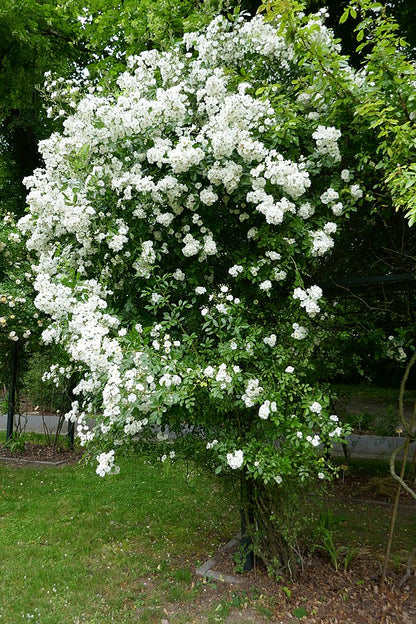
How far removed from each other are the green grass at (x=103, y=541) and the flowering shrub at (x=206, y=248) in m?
0.91

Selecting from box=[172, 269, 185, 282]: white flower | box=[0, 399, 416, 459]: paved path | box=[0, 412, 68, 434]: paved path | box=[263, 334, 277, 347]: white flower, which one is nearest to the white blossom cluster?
box=[263, 334, 277, 347]: white flower

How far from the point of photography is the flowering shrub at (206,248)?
2988 millimetres

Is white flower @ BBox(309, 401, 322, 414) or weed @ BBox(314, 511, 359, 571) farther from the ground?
white flower @ BBox(309, 401, 322, 414)

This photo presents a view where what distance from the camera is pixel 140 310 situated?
351 cm

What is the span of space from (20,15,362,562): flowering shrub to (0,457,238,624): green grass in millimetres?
911

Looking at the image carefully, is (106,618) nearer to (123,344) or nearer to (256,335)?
(123,344)

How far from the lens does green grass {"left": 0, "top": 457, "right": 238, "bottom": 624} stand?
3.59 meters

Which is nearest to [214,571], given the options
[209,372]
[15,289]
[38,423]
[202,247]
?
[209,372]

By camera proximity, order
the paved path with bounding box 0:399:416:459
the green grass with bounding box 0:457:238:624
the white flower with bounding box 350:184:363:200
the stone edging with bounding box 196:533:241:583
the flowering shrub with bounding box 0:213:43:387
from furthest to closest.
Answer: the paved path with bounding box 0:399:416:459
the flowering shrub with bounding box 0:213:43:387
the stone edging with bounding box 196:533:241:583
the green grass with bounding box 0:457:238:624
the white flower with bounding box 350:184:363:200

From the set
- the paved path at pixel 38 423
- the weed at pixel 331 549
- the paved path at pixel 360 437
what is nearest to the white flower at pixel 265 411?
the weed at pixel 331 549

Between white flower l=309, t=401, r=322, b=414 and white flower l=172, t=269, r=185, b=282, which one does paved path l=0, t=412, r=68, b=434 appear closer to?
white flower l=172, t=269, r=185, b=282

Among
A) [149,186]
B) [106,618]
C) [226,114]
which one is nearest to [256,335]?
[149,186]

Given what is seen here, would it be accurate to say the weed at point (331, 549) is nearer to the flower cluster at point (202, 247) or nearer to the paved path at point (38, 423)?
the flower cluster at point (202, 247)

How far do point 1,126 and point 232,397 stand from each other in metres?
11.4
